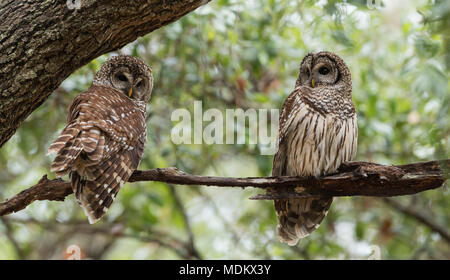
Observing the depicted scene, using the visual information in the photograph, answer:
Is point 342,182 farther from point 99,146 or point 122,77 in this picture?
point 122,77

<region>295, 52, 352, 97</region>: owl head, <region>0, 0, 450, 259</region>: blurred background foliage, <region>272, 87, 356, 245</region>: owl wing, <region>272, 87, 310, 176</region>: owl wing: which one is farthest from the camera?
<region>0, 0, 450, 259</region>: blurred background foliage

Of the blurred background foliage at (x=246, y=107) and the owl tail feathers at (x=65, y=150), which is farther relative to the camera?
the blurred background foliage at (x=246, y=107)

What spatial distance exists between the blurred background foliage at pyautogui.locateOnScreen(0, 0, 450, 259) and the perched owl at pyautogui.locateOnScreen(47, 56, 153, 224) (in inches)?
52.0

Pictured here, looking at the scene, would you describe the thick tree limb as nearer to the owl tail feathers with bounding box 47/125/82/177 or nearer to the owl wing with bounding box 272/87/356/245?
the owl tail feathers with bounding box 47/125/82/177

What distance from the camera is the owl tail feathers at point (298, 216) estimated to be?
3.21m

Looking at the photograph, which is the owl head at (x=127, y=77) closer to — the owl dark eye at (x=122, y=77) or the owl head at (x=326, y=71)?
the owl dark eye at (x=122, y=77)

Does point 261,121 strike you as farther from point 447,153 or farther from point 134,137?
point 447,153

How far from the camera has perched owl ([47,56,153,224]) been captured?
2.44 meters

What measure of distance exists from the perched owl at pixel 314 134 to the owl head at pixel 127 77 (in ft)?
2.92

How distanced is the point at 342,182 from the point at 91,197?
1.22 meters

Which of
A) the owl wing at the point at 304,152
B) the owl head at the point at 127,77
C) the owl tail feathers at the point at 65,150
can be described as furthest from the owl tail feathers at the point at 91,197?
the owl wing at the point at 304,152

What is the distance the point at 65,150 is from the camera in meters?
2.36

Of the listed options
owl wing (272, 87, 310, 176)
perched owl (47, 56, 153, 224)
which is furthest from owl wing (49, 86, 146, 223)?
owl wing (272, 87, 310, 176)
